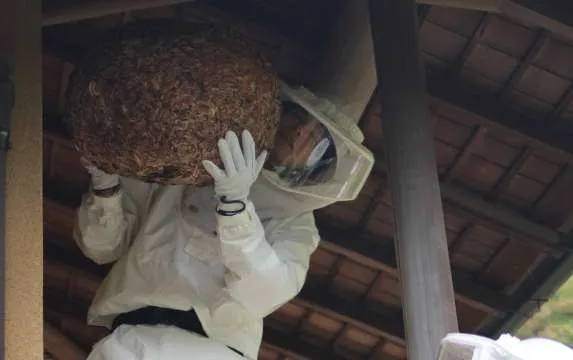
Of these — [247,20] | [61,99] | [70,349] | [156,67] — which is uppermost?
[156,67]

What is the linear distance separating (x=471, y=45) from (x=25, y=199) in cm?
135

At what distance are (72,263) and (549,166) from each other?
1.70m

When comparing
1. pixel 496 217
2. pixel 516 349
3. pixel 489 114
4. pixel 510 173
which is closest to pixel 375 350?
pixel 496 217

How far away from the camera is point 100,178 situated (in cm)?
238

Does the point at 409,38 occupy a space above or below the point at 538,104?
above

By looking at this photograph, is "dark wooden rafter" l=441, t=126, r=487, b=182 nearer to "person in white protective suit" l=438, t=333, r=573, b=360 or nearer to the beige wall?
the beige wall

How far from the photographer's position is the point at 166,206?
2.50 m

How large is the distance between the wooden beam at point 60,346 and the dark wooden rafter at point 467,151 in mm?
1665

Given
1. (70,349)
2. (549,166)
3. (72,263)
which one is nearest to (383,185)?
(549,166)

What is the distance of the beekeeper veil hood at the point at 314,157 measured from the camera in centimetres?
247

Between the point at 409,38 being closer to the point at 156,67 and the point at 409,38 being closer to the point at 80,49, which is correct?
the point at 156,67

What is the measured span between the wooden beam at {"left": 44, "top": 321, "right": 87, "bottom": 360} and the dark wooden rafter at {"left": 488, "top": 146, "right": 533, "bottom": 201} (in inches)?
68.4

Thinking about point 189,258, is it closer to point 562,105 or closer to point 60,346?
point 562,105

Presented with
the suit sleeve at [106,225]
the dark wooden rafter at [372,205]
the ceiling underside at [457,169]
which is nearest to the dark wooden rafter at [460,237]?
the ceiling underside at [457,169]
